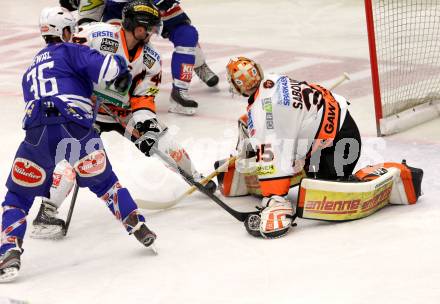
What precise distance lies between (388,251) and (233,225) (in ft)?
3.21

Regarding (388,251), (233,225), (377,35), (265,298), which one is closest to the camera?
(265,298)

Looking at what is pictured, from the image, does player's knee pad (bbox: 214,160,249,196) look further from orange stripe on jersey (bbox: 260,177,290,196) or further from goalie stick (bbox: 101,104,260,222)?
orange stripe on jersey (bbox: 260,177,290,196)

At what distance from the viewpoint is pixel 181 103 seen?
7.43 metres

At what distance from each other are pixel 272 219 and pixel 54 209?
3.87ft

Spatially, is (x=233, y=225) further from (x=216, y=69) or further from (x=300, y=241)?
(x=216, y=69)

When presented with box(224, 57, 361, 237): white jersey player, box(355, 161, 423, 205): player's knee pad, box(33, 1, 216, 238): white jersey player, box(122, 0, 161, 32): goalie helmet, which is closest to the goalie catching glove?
box(224, 57, 361, 237): white jersey player

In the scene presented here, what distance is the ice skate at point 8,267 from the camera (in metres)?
4.45

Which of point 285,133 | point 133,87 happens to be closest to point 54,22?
point 133,87

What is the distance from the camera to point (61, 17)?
4.75 meters

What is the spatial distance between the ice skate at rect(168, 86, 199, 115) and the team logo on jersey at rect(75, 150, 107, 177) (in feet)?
9.03

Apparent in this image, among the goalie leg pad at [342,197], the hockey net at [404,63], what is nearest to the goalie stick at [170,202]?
the goalie leg pad at [342,197]

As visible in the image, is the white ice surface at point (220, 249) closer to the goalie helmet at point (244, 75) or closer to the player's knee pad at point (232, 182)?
the player's knee pad at point (232, 182)

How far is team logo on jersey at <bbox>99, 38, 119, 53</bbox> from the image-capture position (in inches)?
211

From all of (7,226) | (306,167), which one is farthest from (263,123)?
(7,226)
